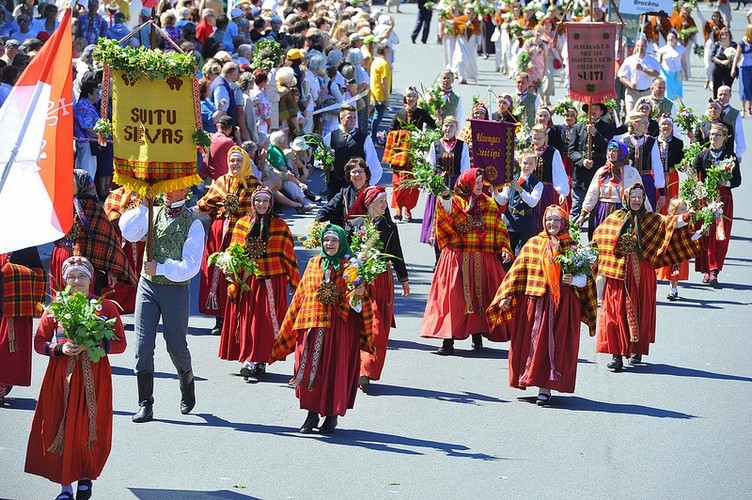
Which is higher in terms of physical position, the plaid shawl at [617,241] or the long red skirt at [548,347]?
the plaid shawl at [617,241]

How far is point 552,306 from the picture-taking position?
39.5 ft

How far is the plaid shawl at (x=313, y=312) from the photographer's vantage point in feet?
35.9

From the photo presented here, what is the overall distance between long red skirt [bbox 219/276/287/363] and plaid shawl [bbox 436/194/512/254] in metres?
1.89

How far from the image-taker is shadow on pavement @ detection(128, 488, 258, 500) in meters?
9.36

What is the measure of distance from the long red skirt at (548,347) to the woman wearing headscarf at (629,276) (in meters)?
1.28

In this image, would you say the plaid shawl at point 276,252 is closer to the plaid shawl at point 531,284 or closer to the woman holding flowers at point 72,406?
the plaid shawl at point 531,284

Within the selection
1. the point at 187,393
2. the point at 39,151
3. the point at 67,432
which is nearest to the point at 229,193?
the point at 187,393

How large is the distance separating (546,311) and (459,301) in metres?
1.75

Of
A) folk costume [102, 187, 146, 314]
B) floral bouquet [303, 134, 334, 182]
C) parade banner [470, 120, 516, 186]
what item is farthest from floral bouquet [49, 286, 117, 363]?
floral bouquet [303, 134, 334, 182]

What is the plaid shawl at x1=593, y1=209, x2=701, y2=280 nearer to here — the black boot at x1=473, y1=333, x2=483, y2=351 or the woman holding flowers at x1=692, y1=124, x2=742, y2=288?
the black boot at x1=473, y1=333, x2=483, y2=351

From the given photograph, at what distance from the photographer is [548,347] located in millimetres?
11984

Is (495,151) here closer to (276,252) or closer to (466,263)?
(466,263)

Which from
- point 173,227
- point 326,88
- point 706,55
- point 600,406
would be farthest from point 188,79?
point 706,55

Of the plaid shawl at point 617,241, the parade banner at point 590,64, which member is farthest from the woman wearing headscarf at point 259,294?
the parade banner at point 590,64
